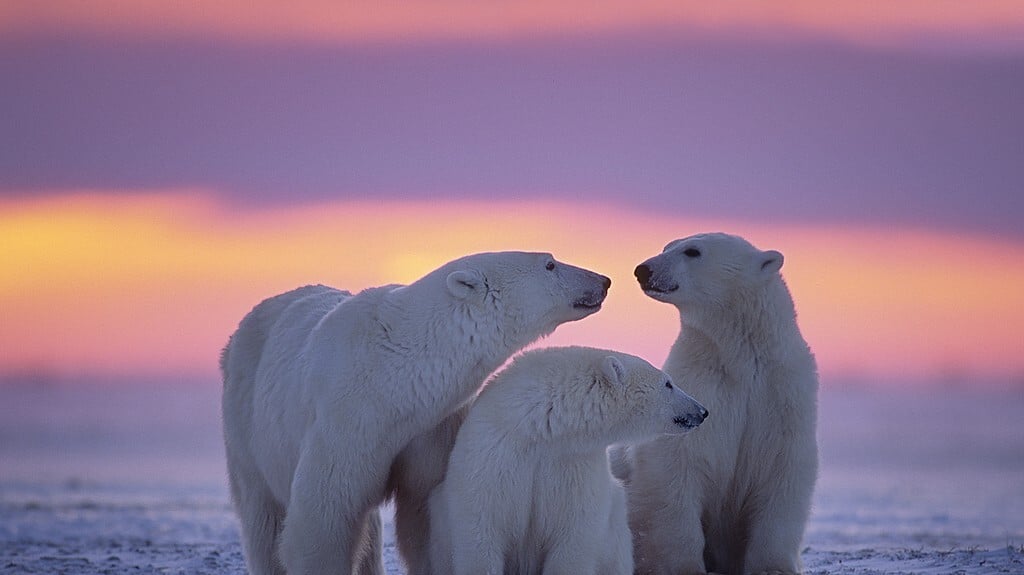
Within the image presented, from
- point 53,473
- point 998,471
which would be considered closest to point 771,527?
point 53,473

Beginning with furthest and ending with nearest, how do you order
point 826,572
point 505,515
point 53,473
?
1. point 53,473
2. point 826,572
3. point 505,515

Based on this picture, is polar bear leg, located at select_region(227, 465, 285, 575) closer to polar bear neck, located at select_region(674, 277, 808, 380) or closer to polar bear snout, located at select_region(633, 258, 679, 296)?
polar bear snout, located at select_region(633, 258, 679, 296)

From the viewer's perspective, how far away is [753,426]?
21.1ft

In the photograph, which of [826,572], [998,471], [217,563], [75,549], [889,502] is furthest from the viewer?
[998,471]

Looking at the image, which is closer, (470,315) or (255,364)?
(470,315)

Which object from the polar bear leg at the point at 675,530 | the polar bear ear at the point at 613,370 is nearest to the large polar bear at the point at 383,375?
the polar bear ear at the point at 613,370

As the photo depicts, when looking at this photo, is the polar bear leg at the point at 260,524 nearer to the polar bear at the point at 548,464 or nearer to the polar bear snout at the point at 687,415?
the polar bear at the point at 548,464

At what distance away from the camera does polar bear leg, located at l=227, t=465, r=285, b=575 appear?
6.67 metres

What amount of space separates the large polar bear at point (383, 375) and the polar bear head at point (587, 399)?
0.42 ft

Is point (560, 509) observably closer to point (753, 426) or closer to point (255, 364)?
point (753, 426)

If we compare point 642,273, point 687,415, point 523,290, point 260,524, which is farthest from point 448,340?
point 260,524

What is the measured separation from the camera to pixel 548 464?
5.69 m

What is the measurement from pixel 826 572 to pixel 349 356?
3104 mm

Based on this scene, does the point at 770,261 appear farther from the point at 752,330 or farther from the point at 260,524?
the point at 260,524
